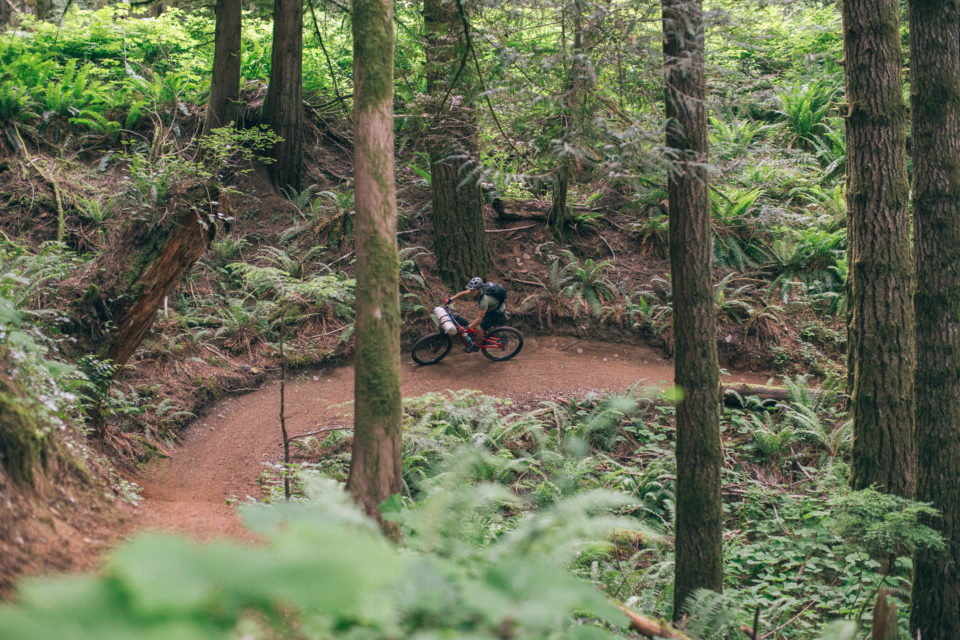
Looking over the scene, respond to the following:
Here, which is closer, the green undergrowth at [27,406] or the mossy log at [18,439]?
the mossy log at [18,439]

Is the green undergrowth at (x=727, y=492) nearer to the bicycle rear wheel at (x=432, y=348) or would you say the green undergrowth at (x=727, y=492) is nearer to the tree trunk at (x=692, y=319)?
the tree trunk at (x=692, y=319)

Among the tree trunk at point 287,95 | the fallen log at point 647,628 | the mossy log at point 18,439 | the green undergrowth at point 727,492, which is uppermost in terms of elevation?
the tree trunk at point 287,95

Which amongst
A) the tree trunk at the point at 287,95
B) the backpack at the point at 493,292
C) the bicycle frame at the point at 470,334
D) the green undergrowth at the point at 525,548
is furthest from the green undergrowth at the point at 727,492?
the tree trunk at the point at 287,95

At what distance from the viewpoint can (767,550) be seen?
23.9 feet

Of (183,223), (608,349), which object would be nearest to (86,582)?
(183,223)

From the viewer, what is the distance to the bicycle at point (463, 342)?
11172mm

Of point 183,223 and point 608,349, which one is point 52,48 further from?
point 608,349

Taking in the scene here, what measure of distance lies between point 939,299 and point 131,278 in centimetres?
871

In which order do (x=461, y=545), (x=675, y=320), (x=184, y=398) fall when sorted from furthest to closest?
(x=184, y=398) → (x=675, y=320) → (x=461, y=545)

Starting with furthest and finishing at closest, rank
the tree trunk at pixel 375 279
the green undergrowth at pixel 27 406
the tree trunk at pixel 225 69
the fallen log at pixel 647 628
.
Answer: the tree trunk at pixel 225 69 < the tree trunk at pixel 375 279 < the green undergrowth at pixel 27 406 < the fallen log at pixel 647 628

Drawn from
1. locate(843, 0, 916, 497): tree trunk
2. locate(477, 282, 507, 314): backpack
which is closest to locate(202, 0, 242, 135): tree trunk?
locate(477, 282, 507, 314): backpack

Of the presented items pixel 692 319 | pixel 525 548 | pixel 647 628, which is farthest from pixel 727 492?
pixel 525 548

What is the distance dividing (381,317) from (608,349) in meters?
8.64

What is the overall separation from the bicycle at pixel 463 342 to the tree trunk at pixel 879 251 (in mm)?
5950
